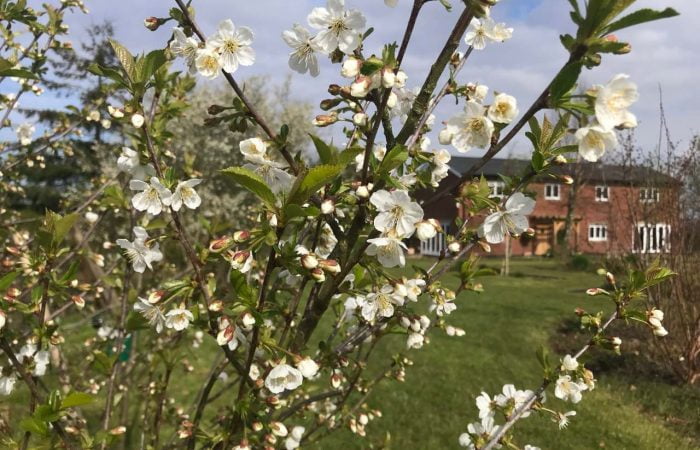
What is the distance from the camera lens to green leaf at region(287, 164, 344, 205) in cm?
103

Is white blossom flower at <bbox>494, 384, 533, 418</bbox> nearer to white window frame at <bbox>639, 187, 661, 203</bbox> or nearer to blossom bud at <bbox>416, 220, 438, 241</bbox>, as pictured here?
blossom bud at <bbox>416, 220, 438, 241</bbox>

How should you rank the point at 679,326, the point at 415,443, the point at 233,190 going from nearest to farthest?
the point at 415,443
the point at 679,326
the point at 233,190

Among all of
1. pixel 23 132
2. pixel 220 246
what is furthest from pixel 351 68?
pixel 23 132

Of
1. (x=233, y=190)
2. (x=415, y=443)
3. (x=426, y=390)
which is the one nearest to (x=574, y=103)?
(x=415, y=443)

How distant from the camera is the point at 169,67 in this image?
2201 millimetres

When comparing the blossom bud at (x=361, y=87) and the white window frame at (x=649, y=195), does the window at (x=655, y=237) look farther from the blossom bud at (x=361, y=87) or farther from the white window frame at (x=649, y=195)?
the blossom bud at (x=361, y=87)

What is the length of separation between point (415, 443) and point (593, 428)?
2.03 m

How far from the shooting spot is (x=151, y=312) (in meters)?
1.48

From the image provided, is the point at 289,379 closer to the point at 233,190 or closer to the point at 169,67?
the point at 169,67

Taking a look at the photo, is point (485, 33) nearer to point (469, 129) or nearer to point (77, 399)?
point (469, 129)

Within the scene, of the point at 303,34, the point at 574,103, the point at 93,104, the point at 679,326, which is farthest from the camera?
the point at 679,326

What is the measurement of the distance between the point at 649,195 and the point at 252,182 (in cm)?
831

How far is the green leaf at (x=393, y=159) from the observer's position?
3.70ft

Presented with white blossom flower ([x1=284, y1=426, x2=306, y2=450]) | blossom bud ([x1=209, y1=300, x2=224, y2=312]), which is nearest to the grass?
white blossom flower ([x1=284, y1=426, x2=306, y2=450])
